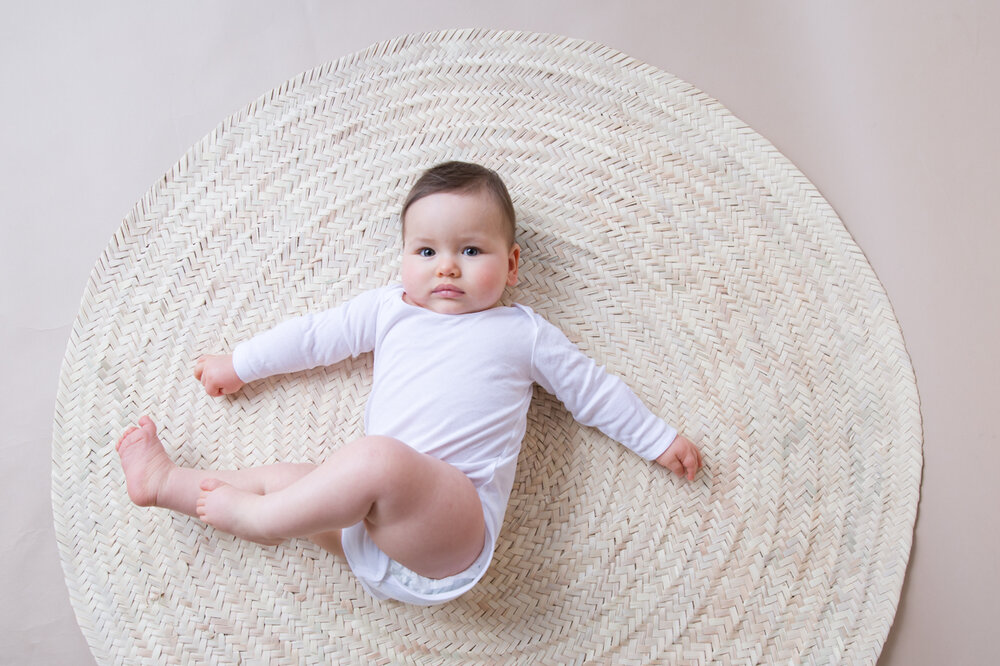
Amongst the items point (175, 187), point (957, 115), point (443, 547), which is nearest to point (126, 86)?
point (175, 187)

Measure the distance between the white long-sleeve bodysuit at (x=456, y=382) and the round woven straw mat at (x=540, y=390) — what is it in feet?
0.21

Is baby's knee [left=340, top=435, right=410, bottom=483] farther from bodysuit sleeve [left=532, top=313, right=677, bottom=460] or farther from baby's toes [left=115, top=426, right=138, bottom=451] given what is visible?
baby's toes [left=115, top=426, right=138, bottom=451]

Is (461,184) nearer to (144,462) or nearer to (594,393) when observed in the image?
(594,393)

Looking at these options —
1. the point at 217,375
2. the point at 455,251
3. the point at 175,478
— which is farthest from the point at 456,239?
the point at 175,478

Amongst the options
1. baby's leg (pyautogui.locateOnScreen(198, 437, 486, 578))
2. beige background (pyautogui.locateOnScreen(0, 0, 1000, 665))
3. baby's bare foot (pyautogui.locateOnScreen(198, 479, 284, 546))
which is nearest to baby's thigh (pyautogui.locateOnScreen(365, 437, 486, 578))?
baby's leg (pyautogui.locateOnScreen(198, 437, 486, 578))

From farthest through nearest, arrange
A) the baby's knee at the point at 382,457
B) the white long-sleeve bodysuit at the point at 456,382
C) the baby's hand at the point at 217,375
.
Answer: the baby's hand at the point at 217,375 → the white long-sleeve bodysuit at the point at 456,382 → the baby's knee at the point at 382,457

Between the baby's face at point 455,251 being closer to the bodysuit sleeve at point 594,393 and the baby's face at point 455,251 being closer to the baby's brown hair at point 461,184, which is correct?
the baby's brown hair at point 461,184

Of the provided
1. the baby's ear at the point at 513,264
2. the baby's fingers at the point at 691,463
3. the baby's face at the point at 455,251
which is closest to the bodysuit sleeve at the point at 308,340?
the baby's face at the point at 455,251

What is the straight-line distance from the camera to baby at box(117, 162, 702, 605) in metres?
1.00

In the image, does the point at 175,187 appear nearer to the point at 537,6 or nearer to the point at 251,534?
the point at 251,534

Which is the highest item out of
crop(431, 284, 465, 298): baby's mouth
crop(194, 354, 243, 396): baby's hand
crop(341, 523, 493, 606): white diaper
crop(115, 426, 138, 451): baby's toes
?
crop(431, 284, 465, 298): baby's mouth

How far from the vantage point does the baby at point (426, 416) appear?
1004 millimetres

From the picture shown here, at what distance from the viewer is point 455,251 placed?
1124 mm

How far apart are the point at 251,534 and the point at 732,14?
1.21 meters
